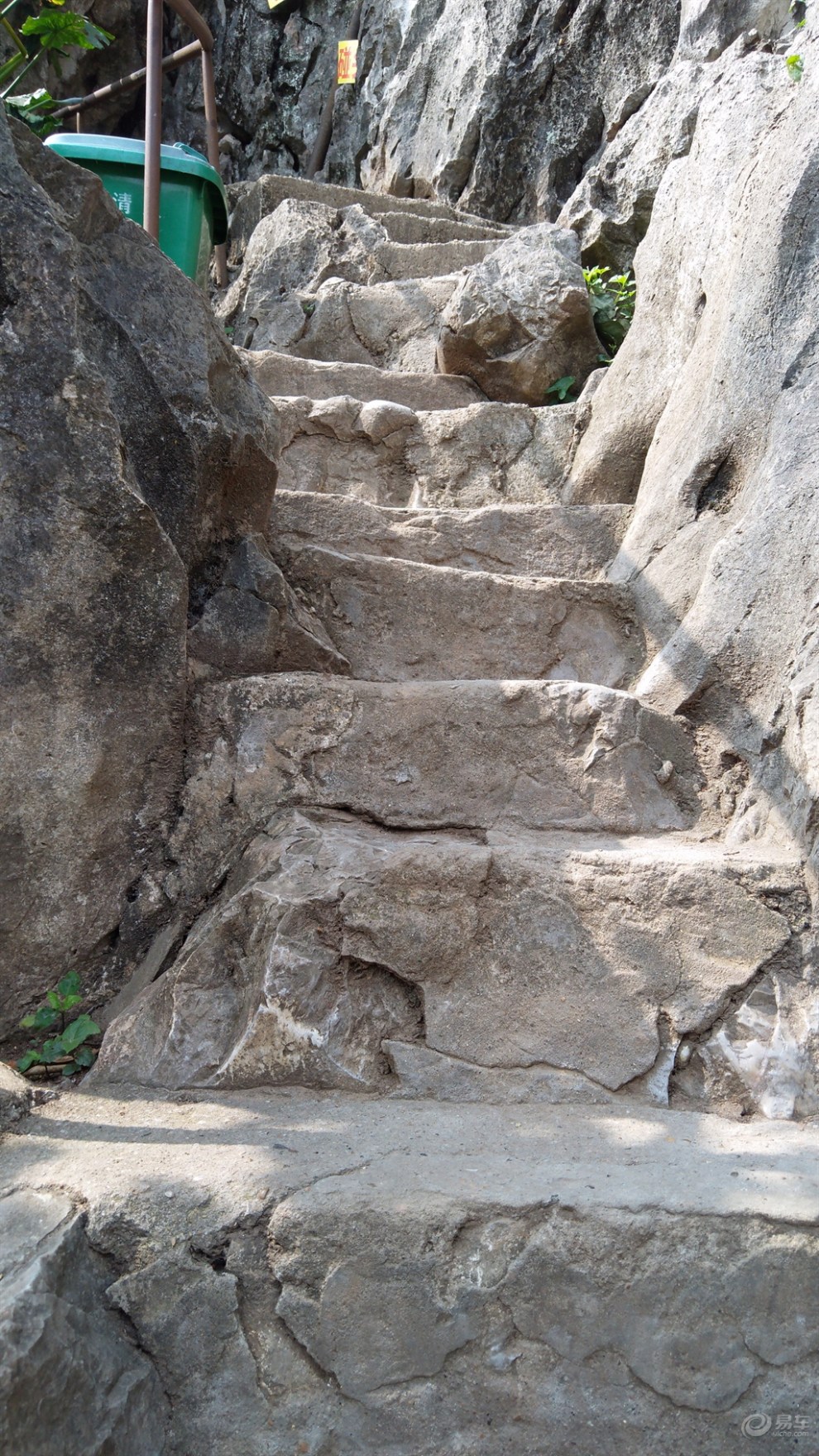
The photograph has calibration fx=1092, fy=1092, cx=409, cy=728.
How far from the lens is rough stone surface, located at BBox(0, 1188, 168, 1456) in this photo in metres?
1.23

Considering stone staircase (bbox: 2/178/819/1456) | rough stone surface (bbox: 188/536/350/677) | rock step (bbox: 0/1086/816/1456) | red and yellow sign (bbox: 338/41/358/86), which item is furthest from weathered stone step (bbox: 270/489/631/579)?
red and yellow sign (bbox: 338/41/358/86)

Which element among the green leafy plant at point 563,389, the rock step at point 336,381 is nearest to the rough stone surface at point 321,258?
the rock step at point 336,381

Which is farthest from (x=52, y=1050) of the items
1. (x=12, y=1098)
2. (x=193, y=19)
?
(x=193, y=19)

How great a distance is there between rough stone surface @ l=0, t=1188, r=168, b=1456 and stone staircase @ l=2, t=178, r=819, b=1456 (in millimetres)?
34

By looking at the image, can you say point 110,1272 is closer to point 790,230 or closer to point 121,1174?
point 121,1174

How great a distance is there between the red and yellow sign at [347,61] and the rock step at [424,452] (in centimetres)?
667

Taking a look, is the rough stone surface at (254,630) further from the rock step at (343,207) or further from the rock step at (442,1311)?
the rock step at (343,207)

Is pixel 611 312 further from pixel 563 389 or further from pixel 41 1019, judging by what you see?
pixel 41 1019

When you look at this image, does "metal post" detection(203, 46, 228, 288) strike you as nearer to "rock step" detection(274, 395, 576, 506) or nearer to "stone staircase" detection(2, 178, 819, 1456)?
"rock step" detection(274, 395, 576, 506)

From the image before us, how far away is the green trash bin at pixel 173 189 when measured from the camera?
13.5 feet

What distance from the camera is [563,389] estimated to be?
13.0ft

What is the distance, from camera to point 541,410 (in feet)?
12.0

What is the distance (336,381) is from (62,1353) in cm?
332

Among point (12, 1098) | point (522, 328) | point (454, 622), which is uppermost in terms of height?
point (522, 328)
